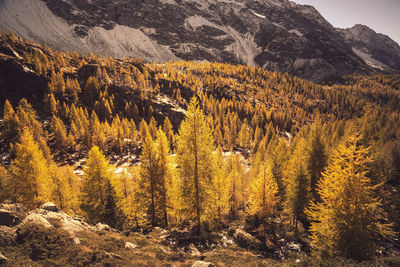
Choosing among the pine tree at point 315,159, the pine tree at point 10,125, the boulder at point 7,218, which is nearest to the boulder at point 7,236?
the boulder at point 7,218

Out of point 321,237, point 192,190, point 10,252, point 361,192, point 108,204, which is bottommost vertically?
point 108,204

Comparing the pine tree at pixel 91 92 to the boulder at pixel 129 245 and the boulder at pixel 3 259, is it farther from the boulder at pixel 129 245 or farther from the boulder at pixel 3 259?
the boulder at pixel 3 259

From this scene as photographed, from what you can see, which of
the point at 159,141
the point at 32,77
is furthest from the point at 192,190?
the point at 32,77

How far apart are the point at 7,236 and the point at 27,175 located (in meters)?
14.9

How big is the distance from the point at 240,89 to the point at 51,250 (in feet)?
565

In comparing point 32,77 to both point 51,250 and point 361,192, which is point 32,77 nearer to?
point 51,250

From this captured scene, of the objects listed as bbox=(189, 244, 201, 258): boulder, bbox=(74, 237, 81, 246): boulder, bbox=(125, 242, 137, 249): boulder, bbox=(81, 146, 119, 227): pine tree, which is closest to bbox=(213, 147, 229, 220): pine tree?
bbox=(189, 244, 201, 258): boulder

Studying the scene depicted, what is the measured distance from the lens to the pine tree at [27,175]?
19.1m

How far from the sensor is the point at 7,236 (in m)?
8.30

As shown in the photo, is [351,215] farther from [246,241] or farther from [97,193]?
[97,193]

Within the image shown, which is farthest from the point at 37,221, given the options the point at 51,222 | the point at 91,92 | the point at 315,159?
the point at 91,92

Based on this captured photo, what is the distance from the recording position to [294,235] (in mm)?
20016

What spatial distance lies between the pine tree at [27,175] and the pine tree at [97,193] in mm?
5903

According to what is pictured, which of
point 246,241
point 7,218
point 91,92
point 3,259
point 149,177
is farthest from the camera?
point 91,92
